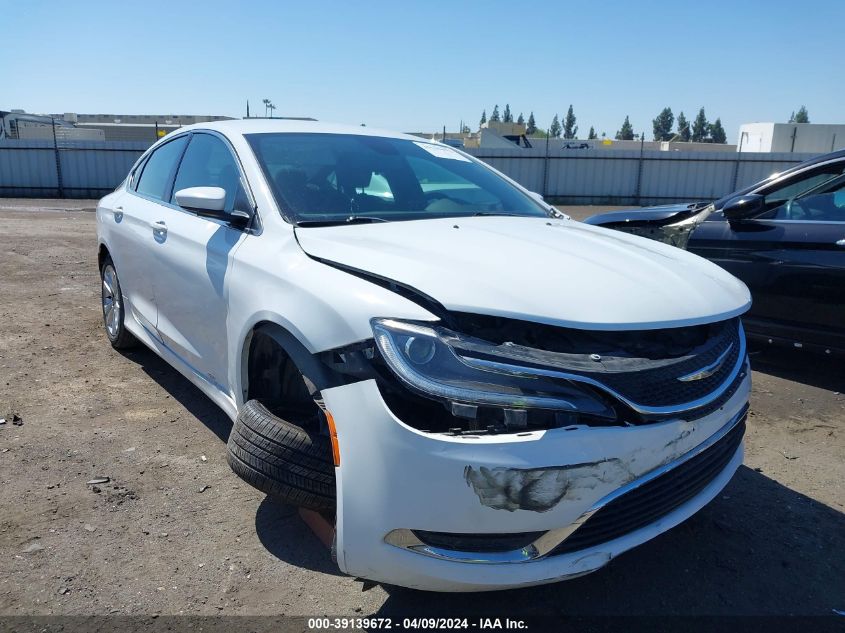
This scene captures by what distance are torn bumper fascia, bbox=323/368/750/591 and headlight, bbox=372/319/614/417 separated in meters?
0.09

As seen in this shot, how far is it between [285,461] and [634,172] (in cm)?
2260

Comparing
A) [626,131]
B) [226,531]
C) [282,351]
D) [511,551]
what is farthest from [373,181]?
[626,131]

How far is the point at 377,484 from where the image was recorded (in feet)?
6.39

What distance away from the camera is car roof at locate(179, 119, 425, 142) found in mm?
3525

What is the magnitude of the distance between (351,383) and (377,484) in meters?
0.31

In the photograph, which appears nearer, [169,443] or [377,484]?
[377,484]

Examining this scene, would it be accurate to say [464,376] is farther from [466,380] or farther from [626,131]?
[626,131]

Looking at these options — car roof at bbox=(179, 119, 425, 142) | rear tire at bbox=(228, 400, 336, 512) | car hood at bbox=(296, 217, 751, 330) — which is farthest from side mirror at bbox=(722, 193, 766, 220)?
rear tire at bbox=(228, 400, 336, 512)

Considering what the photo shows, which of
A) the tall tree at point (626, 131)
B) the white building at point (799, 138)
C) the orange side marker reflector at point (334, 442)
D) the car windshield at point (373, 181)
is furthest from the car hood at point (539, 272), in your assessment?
the tall tree at point (626, 131)

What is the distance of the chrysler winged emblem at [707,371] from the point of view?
2174 millimetres

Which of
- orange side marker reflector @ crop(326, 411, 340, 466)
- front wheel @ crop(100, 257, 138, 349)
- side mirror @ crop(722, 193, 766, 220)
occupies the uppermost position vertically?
side mirror @ crop(722, 193, 766, 220)

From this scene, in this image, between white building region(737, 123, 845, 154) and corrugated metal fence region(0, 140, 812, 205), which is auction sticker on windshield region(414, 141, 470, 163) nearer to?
corrugated metal fence region(0, 140, 812, 205)

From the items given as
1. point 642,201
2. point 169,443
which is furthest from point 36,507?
point 642,201

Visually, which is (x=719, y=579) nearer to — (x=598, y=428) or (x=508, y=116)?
(x=598, y=428)
